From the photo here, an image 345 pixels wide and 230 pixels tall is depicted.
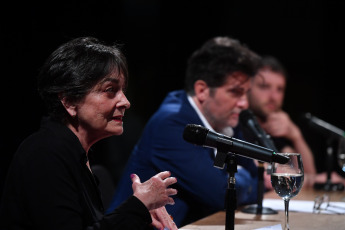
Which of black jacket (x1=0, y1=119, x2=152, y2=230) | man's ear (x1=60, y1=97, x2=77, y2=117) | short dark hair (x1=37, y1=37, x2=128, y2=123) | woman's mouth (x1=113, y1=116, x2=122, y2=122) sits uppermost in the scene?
short dark hair (x1=37, y1=37, x2=128, y2=123)

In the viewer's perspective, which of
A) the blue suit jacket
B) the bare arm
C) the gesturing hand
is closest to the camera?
the gesturing hand

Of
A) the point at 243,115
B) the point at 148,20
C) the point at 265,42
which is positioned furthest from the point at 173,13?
the point at 243,115

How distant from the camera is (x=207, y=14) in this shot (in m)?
5.58

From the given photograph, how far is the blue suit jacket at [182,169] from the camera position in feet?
8.77

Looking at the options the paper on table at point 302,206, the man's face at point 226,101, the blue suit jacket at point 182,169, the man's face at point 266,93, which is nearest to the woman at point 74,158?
the blue suit jacket at point 182,169

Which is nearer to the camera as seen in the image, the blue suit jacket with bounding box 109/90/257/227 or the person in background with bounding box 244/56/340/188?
the blue suit jacket with bounding box 109/90/257/227

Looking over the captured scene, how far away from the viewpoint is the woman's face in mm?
1814

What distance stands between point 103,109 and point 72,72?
187 mm

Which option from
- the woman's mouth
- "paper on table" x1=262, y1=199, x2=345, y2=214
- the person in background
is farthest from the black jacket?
the person in background

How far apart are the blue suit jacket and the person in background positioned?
1588 millimetres

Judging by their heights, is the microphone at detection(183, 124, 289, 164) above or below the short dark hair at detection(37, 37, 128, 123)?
below

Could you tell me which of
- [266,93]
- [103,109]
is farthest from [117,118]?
[266,93]

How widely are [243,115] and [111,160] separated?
2557mm

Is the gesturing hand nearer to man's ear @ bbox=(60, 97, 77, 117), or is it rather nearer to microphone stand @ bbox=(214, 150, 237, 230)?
microphone stand @ bbox=(214, 150, 237, 230)
